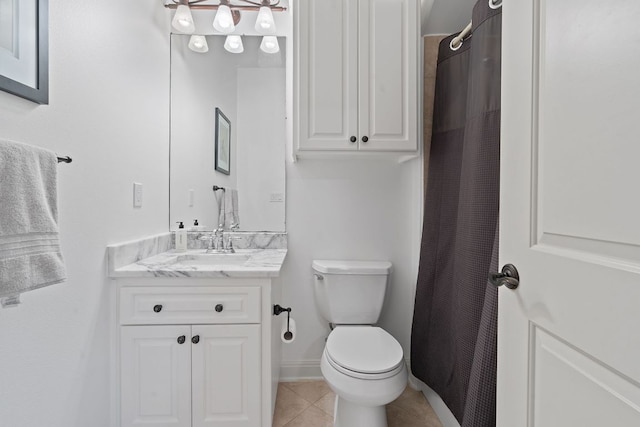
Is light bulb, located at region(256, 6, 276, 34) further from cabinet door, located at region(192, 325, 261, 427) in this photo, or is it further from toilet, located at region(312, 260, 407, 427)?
cabinet door, located at region(192, 325, 261, 427)

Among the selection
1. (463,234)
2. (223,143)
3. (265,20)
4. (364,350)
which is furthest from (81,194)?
(463,234)

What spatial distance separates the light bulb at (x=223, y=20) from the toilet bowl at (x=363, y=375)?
5.95 ft

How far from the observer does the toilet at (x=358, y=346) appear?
3.99 feet

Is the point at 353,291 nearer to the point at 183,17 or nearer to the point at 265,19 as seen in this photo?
the point at 265,19

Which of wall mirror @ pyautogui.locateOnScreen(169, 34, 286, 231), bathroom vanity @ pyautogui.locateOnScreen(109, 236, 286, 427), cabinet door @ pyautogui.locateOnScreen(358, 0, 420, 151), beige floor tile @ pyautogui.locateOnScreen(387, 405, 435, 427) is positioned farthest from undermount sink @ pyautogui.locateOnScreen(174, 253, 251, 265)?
beige floor tile @ pyautogui.locateOnScreen(387, 405, 435, 427)

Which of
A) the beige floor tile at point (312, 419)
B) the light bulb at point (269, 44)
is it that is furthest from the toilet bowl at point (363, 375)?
the light bulb at point (269, 44)

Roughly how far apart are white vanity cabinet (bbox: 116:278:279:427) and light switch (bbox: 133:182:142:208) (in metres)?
0.39

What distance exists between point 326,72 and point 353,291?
117 cm

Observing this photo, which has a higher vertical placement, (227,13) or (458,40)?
(227,13)

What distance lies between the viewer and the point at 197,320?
129 centimetres

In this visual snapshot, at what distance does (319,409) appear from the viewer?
1656mm

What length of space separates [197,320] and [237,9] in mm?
1753

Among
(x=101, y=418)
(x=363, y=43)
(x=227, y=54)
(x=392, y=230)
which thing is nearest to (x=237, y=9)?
(x=227, y=54)

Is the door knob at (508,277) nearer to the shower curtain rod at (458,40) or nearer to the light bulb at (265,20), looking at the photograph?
the shower curtain rod at (458,40)
